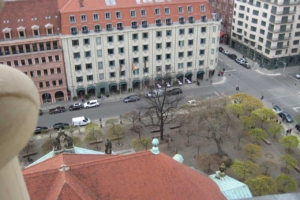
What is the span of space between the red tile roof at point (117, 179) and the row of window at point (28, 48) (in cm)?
4907

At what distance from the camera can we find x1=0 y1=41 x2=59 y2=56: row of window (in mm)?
70812

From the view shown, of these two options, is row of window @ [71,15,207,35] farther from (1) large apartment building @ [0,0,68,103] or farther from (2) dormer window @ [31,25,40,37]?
(2) dormer window @ [31,25,40,37]

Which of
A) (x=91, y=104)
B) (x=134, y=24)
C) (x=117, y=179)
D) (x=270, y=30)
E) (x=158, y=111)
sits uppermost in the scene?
(x=134, y=24)

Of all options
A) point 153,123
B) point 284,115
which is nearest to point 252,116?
point 284,115

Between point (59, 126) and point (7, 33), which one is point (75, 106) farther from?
point (7, 33)

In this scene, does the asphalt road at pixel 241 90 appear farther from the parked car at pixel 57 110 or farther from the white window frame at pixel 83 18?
the white window frame at pixel 83 18

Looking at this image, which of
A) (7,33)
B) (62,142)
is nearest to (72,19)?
(7,33)

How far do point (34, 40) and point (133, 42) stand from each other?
2079 cm

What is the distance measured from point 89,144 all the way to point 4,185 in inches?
2279

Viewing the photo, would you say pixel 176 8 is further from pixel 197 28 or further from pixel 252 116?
pixel 252 116

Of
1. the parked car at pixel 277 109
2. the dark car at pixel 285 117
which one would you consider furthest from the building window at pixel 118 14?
the dark car at pixel 285 117

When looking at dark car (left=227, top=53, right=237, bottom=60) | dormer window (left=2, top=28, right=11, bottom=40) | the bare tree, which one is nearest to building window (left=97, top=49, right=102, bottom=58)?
the bare tree

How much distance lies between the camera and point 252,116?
6309 cm

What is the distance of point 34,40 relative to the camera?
71625 millimetres
